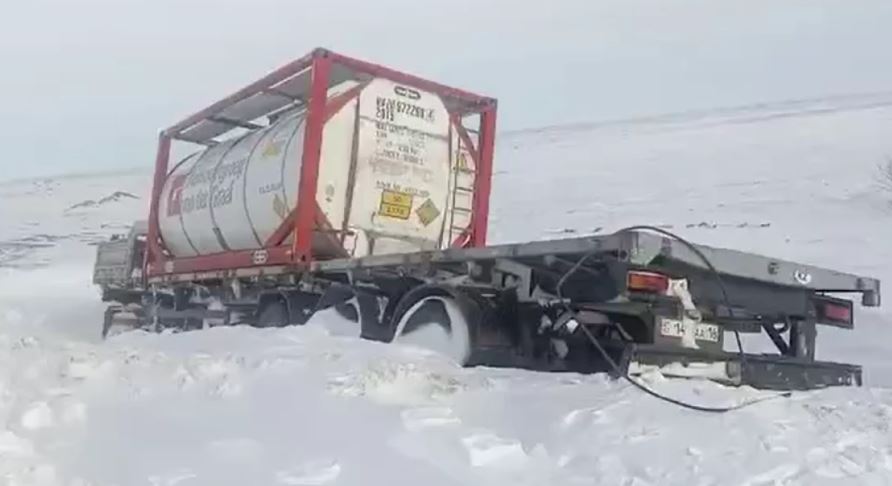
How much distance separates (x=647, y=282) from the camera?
19.9ft

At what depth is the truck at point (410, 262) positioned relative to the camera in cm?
641

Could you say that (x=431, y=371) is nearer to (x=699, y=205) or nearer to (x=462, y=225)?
(x=462, y=225)

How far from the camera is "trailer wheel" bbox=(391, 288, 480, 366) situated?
22.4 feet

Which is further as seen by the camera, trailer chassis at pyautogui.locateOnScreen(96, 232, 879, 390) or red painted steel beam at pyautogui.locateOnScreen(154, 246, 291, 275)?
red painted steel beam at pyautogui.locateOnScreen(154, 246, 291, 275)

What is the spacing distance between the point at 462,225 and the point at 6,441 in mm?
6949

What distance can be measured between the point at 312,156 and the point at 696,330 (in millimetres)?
4312

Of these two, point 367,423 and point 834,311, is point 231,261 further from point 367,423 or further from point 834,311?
point 367,423

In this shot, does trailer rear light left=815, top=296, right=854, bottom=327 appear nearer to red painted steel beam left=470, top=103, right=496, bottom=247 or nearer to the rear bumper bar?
the rear bumper bar

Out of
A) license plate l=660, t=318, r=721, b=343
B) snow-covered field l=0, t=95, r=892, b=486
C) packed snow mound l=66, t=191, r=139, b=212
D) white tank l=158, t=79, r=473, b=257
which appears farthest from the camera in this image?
packed snow mound l=66, t=191, r=139, b=212

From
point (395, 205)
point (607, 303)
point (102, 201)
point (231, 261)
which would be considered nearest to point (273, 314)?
point (231, 261)

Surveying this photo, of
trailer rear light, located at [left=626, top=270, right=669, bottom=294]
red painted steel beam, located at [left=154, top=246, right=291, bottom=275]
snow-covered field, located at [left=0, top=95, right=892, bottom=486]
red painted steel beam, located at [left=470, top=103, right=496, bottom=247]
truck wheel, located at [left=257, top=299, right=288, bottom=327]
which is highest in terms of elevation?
red painted steel beam, located at [left=470, top=103, right=496, bottom=247]

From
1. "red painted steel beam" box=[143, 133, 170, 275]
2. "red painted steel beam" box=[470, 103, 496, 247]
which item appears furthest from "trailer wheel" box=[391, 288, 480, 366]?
"red painted steel beam" box=[143, 133, 170, 275]

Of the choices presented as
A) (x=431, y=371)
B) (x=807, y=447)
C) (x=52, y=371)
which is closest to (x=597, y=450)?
(x=807, y=447)

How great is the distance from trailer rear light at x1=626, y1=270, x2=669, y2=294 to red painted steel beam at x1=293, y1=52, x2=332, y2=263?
416 cm
